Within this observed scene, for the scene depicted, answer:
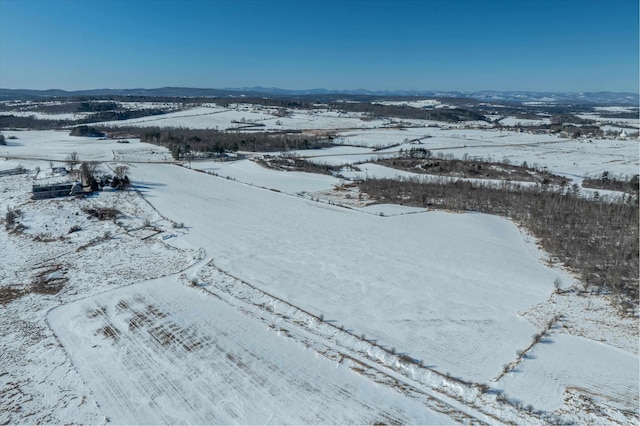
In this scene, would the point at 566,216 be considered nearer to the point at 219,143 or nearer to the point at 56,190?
the point at 56,190

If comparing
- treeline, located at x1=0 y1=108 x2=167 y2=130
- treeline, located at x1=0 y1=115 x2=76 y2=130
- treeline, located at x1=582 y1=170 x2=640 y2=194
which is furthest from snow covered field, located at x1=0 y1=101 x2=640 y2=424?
treeline, located at x1=0 y1=108 x2=167 y2=130

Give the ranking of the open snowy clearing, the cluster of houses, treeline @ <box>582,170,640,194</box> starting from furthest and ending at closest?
treeline @ <box>582,170,640,194</box> < the cluster of houses < the open snowy clearing

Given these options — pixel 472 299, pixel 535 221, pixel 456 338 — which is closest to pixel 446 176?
pixel 535 221

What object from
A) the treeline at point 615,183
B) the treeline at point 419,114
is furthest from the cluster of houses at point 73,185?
the treeline at point 419,114

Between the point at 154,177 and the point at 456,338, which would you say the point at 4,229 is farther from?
the point at 456,338

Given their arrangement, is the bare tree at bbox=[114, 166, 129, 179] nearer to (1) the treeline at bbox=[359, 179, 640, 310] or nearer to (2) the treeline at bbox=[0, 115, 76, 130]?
(1) the treeline at bbox=[359, 179, 640, 310]

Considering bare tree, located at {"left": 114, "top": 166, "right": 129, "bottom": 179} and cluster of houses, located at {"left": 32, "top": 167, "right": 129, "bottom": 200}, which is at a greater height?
bare tree, located at {"left": 114, "top": 166, "right": 129, "bottom": 179}
